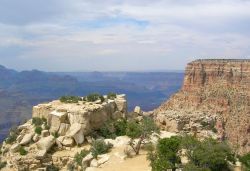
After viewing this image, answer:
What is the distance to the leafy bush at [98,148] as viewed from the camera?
46469mm

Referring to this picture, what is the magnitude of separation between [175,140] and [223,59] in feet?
373

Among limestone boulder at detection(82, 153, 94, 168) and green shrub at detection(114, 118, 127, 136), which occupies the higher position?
green shrub at detection(114, 118, 127, 136)

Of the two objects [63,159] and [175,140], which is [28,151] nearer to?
[63,159]

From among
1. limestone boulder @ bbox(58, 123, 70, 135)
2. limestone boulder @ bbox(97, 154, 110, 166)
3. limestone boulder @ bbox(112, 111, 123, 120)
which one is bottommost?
limestone boulder @ bbox(97, 154, 110, 166)

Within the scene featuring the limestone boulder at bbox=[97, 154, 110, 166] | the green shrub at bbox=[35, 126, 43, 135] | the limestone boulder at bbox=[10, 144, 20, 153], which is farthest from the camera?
the green shrub at bbox=[35, 126, 43, 135]

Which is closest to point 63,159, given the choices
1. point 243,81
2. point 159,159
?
point 159,159

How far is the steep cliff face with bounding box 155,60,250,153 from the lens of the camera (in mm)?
120938

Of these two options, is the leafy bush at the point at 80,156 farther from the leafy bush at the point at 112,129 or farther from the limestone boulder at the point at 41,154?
the leafy bush at the point at 112,129

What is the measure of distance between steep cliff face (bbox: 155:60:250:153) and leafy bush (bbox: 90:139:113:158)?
6100cm

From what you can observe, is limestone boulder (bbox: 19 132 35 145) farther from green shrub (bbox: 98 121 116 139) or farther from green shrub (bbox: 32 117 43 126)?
green shrub (bbox: 98 121 116 139)

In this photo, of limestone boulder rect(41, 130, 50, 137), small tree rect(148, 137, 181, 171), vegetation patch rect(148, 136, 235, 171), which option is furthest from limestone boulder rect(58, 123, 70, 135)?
Answer: small tree rect(148, 137, 181, 171)

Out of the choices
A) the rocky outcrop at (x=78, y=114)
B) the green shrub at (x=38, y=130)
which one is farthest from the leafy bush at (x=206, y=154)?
the green shrub at (x=38, y=130)

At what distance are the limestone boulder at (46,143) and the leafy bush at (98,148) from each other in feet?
15.4

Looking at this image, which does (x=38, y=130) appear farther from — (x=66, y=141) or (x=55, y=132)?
(x=66, y=141)
